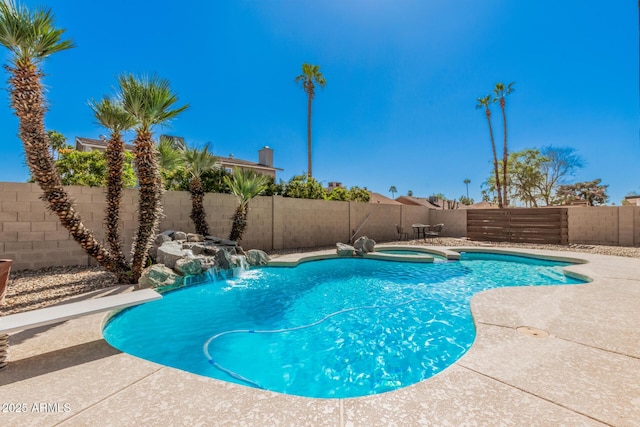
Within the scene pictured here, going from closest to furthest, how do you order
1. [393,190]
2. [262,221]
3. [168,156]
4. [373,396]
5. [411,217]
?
1. [373,396]
2. [168,156]
3. [262,221]
4. [411,217]
5. [393,190]

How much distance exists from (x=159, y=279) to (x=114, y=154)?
2851 millimetres

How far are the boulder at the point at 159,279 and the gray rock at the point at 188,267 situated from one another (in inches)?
7.9

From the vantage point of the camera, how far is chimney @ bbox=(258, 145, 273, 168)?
2264cm

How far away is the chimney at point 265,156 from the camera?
74.3 feet

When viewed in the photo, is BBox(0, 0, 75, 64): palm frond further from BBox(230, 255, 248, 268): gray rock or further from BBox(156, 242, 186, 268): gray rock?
BBox(230, 255, 248, 268): gray rock

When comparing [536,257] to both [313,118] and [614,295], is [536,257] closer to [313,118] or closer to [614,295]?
[614,295]

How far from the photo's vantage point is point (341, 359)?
3057 millimetres

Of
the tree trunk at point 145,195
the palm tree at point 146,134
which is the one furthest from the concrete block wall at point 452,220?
the tree trunk at point 145,195

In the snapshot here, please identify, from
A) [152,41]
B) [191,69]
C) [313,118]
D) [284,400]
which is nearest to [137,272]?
[284,400]

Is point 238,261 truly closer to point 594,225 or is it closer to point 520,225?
point 520,225

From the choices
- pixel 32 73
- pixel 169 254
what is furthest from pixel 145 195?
pixel 32 73

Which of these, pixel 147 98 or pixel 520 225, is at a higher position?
pixel 147 98

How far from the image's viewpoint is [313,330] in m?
3.81

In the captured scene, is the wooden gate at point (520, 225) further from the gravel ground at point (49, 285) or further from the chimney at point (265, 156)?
the chimney at point (265, 156)
